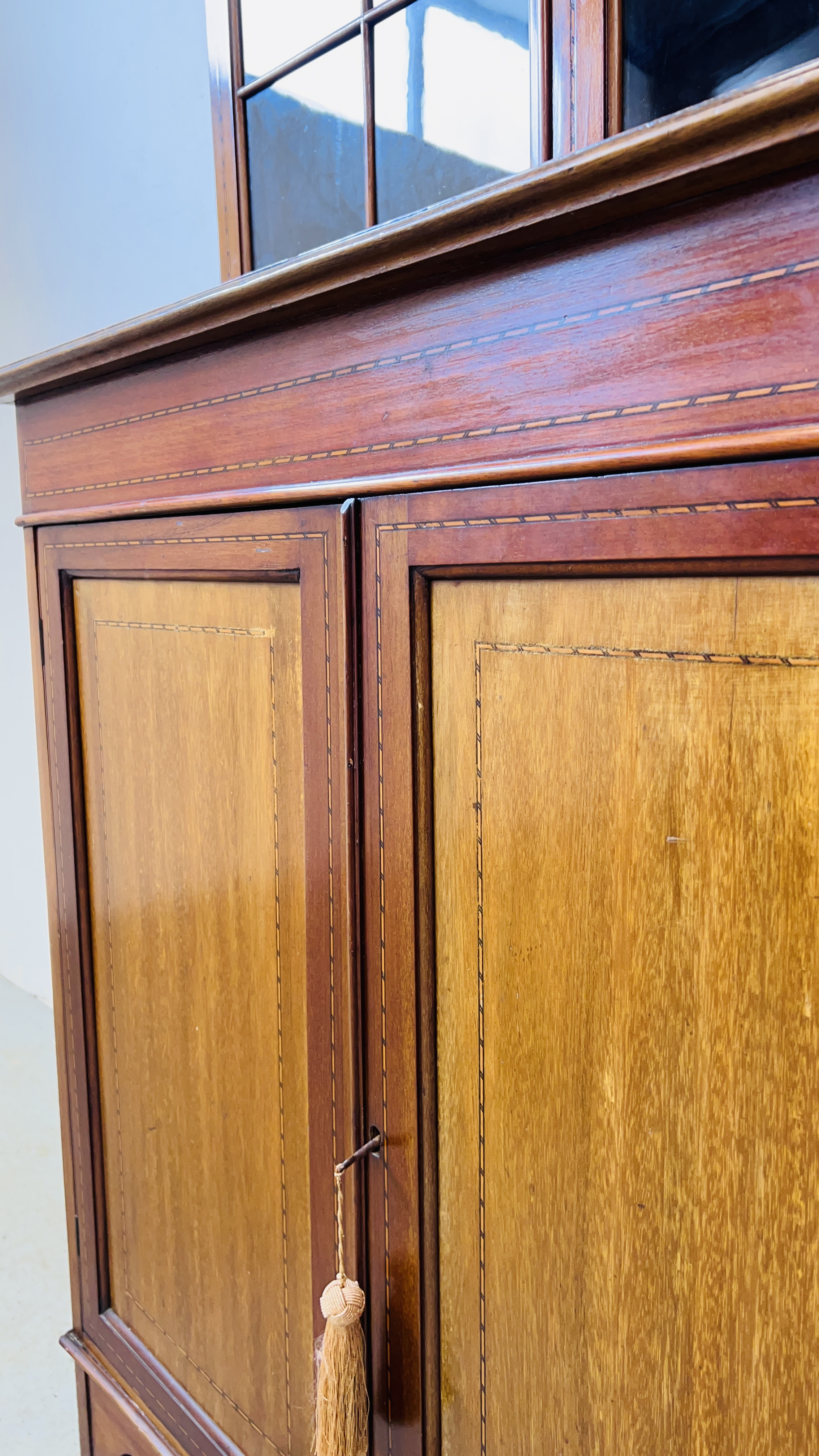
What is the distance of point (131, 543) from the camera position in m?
0.80

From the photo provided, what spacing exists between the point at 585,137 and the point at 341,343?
1.02 feet

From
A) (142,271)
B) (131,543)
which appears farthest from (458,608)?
(142,271)

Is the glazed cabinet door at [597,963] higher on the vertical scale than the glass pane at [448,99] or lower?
lower

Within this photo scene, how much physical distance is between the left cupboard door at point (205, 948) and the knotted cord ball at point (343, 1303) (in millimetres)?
27

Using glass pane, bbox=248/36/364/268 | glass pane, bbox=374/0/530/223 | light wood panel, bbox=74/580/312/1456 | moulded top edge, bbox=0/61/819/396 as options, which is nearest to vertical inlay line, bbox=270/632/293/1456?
light wood panel, bbox=74/580/312/1456

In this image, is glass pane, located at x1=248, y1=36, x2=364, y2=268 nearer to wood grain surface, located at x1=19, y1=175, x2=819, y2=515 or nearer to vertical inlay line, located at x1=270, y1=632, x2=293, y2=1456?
wood grain surface, located at x1=19, y1=175, x2=819, y2=515

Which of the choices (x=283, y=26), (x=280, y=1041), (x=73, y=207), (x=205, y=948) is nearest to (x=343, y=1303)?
(x=280, y=1041)

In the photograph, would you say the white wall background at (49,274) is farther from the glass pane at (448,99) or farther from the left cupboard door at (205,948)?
the glass pane at (448,99)

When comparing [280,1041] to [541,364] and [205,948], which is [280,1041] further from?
[541,364]

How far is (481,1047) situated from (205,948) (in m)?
0.31

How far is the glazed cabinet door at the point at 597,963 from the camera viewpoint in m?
0.43

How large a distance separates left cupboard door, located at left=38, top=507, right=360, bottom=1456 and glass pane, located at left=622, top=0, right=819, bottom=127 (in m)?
0.43

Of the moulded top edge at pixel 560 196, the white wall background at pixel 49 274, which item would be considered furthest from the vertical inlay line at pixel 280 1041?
the white wall background at pixel 49 274

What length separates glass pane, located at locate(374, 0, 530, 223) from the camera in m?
0.78
